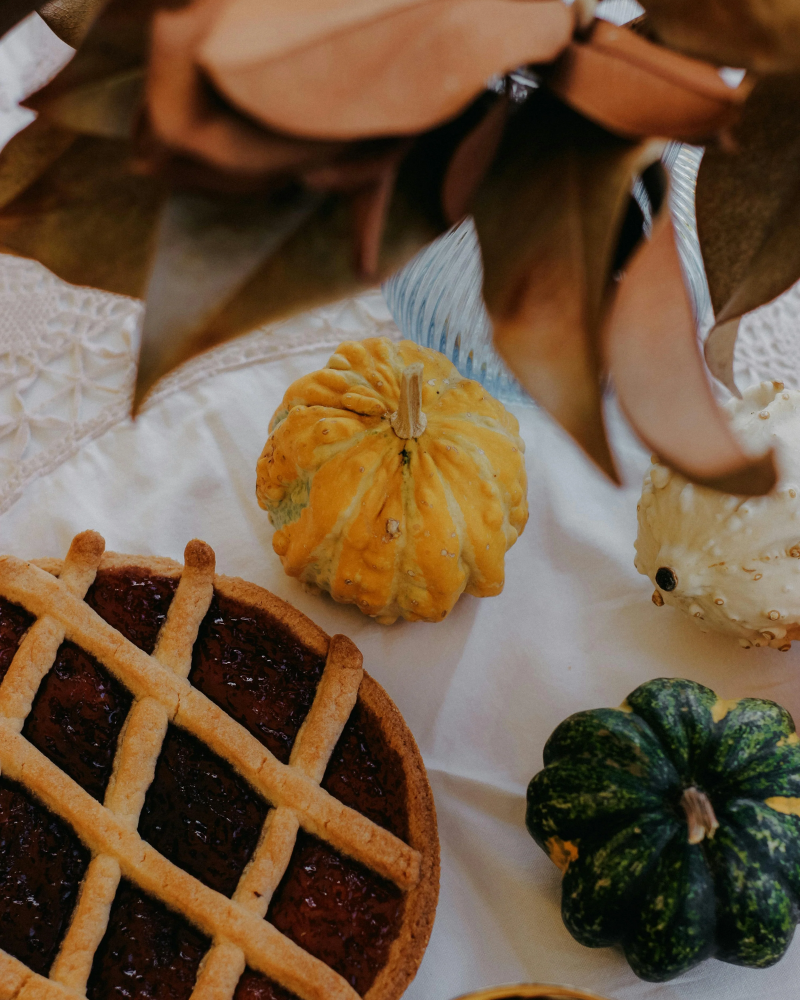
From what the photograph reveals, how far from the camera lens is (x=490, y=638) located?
0.96m

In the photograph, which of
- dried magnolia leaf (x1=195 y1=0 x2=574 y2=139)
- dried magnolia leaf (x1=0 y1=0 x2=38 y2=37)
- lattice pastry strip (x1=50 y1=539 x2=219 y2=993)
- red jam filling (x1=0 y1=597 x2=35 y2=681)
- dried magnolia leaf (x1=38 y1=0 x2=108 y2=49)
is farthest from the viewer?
red jam filling (x1=0 y1=597 x2=35 y2=681)

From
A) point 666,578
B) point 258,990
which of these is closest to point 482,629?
point 666,578

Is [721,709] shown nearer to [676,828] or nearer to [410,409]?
[676,828]

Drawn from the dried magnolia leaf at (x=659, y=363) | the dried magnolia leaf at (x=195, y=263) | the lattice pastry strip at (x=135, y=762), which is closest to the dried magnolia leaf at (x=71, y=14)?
the dried magnolia leaf at (x=195, y=263)

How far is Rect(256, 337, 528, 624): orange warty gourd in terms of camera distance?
82cm

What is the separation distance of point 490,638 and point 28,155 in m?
0.71

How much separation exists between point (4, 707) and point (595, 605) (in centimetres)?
64

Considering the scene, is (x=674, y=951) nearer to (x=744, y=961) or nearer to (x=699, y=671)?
(x=744, y=961)

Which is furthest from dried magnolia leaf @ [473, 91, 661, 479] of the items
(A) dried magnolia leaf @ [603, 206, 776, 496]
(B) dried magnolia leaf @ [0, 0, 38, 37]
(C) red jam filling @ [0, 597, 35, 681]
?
(C) red jam filling @ [0, 597, 35, 681]

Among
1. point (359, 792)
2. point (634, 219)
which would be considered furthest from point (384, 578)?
point (634, 219)

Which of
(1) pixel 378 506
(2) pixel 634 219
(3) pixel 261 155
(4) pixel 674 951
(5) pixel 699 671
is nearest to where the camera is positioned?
(3) pixel 261 155

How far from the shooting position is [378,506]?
824 mm

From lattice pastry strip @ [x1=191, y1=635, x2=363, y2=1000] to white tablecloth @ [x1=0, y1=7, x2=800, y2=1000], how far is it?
0.43ft

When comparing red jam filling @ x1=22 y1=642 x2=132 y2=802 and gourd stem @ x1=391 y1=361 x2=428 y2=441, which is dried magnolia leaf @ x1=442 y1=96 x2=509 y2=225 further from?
red jam filling @ x1=22 y1=642 x2=132 y2=802
